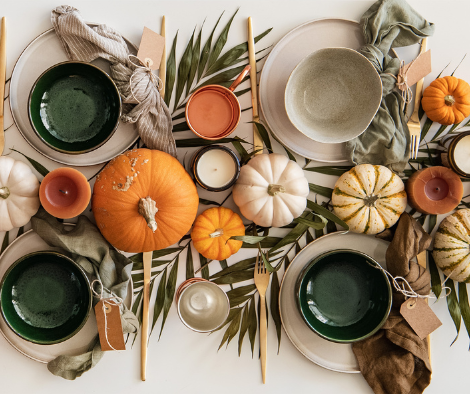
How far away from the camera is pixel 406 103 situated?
146 cm

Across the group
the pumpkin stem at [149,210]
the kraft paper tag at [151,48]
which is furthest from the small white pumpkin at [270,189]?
the kraft paper tag at [151,48]

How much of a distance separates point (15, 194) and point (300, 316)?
45.4 inches

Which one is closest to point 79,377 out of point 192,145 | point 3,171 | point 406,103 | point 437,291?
point 3,171

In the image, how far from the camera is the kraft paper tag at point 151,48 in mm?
1354

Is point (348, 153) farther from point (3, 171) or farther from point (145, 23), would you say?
point (3, 171)

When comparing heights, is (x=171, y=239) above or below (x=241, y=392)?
above

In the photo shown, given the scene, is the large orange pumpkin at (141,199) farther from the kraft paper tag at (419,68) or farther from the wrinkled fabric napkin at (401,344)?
the kraft paper tag at (419,68)

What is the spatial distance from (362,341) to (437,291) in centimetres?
38

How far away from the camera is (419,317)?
1.43 m

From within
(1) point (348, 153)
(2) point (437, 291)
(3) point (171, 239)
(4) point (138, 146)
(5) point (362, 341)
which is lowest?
(5) point (362, 341)

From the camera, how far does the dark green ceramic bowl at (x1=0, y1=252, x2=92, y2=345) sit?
1.33 m

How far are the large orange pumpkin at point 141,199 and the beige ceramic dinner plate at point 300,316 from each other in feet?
1.62

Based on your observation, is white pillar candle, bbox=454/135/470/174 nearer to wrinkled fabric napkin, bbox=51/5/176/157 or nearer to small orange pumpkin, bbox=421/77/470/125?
small orange pumpkin, bbox=421/77/470/125

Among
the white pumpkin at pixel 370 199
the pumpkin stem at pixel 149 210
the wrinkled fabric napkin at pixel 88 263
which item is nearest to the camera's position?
the pumpkin stem at pixel 149 210
